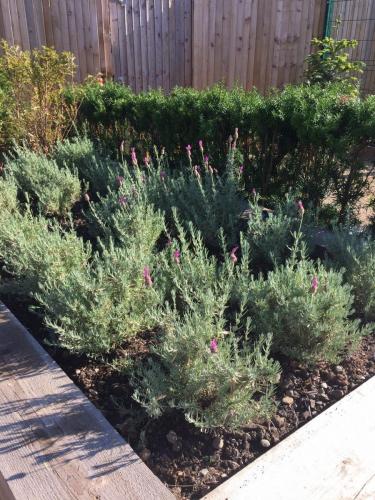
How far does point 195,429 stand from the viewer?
6.79ft

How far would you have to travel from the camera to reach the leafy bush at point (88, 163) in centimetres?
469

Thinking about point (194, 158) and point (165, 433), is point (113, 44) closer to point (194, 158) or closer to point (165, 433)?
point (194, 158)

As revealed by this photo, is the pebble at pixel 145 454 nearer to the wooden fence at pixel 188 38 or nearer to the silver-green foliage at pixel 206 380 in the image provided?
the silver-green foliage at pixel 206 380

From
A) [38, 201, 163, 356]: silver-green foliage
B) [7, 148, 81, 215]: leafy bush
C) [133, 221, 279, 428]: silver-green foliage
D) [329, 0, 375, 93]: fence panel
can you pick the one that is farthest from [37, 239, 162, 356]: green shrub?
[329, 0, 375, 93]: fence panel

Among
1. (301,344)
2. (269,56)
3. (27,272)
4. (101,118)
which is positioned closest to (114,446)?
(301,344)

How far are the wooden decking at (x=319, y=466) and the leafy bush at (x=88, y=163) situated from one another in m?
3.14

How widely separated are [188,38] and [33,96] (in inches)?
160

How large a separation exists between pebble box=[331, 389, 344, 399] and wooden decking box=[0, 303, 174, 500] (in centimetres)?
100

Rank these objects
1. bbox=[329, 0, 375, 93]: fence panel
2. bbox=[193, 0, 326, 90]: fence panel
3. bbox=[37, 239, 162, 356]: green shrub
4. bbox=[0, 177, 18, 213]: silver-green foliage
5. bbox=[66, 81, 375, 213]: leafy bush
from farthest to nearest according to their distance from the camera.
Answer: bbox=[329, 0, 375, 93]: fence panel → bbox=[193, 0, 326, 90]: fence panel → bbox=[0, 177, 18, 213]: silver-green foliage → bbox=[66, 81, 375, 213]: leafy bush → bbox=[37, 239, 162, 356]: green shrub

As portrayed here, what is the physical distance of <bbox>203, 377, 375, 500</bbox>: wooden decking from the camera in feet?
5.72

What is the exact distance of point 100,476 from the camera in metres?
1.73

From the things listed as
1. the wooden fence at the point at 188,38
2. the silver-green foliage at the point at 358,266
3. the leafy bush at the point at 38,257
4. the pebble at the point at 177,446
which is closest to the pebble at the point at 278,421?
the pebble at the point at 177,446

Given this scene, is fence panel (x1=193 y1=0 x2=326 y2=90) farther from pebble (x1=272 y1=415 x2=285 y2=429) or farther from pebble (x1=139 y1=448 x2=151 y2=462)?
pebble (x1=139 y1=448 x2=151 y2=462)

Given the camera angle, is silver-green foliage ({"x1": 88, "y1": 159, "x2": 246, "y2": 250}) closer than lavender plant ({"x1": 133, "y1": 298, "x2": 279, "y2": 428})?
No
